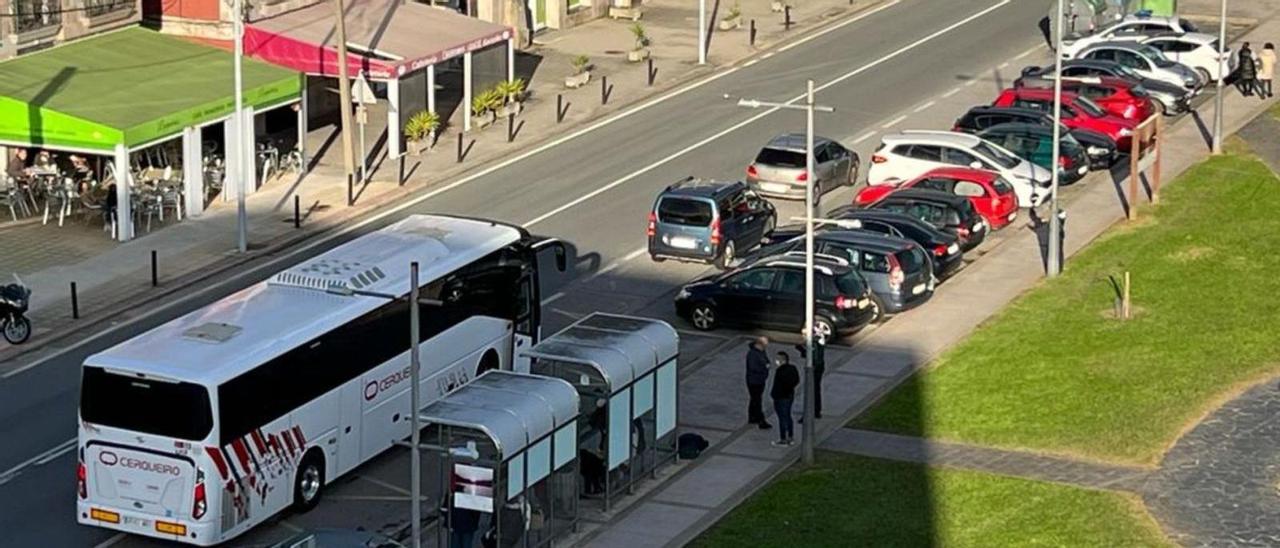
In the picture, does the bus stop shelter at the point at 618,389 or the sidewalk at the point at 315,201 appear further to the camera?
the sidewalk at the point at 315,201

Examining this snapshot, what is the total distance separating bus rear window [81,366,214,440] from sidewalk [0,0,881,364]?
10843 millimetres

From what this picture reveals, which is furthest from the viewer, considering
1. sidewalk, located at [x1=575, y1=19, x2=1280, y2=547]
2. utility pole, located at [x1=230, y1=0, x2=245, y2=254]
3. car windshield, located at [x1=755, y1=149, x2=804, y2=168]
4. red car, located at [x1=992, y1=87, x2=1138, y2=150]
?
red car, located at [x1=992, y1=87, x2=1138, y2=150]

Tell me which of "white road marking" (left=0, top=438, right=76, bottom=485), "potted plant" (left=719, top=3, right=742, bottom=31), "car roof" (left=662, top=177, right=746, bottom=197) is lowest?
"potted plant" (left=719, top=3, right=742, bottom=31)

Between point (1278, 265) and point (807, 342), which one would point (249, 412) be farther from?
point (1278, 265)

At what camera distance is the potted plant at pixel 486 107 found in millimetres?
68688

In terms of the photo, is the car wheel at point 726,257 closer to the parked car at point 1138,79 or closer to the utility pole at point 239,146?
the utility pole at point 239,146

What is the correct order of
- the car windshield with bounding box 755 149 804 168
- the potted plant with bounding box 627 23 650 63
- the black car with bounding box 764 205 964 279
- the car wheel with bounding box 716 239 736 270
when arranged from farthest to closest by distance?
the potted plant with bounding box 627 23 650 63 < the car windshield with bounding box 755 149 804 168 < the car wheel with bounding box 716 239 736 270 < the black car with bounding box 764 205 964 279

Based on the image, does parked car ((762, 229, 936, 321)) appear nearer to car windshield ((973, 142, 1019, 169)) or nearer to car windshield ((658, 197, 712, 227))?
car windshield ((658, 197, 712, 227))

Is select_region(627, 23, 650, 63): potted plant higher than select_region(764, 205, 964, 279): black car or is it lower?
lower

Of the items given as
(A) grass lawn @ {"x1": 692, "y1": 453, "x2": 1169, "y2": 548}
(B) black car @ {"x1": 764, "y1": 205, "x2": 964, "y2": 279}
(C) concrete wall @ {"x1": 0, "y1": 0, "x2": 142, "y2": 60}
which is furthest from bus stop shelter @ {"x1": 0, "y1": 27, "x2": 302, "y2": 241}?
(A) grass lawn @ {"x1": 692, "y1": 453, "x2": 1169, "y2": 548}

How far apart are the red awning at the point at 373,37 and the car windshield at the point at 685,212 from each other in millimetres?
13228

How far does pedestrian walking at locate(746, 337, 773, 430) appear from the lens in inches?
1692

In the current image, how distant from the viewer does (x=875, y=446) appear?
42.5 metres

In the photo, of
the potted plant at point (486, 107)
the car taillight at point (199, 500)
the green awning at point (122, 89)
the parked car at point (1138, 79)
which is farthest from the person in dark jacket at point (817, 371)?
the parked car at point (1138, 79)
